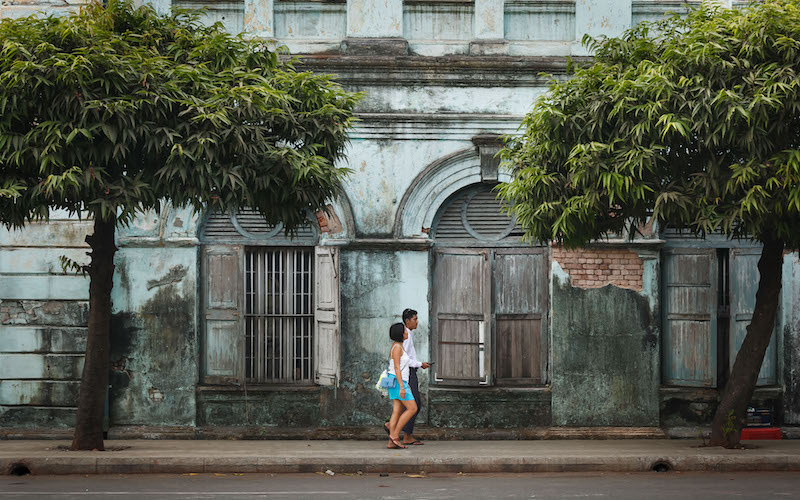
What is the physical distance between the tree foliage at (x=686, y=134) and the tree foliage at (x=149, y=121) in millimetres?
2309

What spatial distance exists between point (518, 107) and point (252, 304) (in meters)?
4.26

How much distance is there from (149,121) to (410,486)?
4.33 meters

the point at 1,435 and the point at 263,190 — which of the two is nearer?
the point at 263,190

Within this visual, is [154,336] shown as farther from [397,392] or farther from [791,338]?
[791,338]

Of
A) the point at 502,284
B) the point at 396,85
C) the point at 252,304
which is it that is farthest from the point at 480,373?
the point at 396,85

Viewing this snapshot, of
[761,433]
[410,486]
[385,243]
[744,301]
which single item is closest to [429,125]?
[385,243]

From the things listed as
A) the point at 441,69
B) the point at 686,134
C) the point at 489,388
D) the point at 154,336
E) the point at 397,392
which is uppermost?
the point at 441,69

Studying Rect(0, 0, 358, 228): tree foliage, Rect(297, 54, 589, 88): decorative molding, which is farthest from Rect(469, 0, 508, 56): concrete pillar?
Rect(0, 0, 358, 228): tree foliage

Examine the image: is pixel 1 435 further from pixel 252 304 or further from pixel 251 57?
pixel 251 57

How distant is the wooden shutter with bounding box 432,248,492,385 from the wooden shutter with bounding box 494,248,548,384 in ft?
0.66

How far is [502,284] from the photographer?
12656mm

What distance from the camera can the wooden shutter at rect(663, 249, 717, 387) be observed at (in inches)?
494

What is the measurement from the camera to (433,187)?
12.4 meters

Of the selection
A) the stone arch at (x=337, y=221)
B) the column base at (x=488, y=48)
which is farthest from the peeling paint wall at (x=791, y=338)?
the stone arch at (x=337, y=221)
